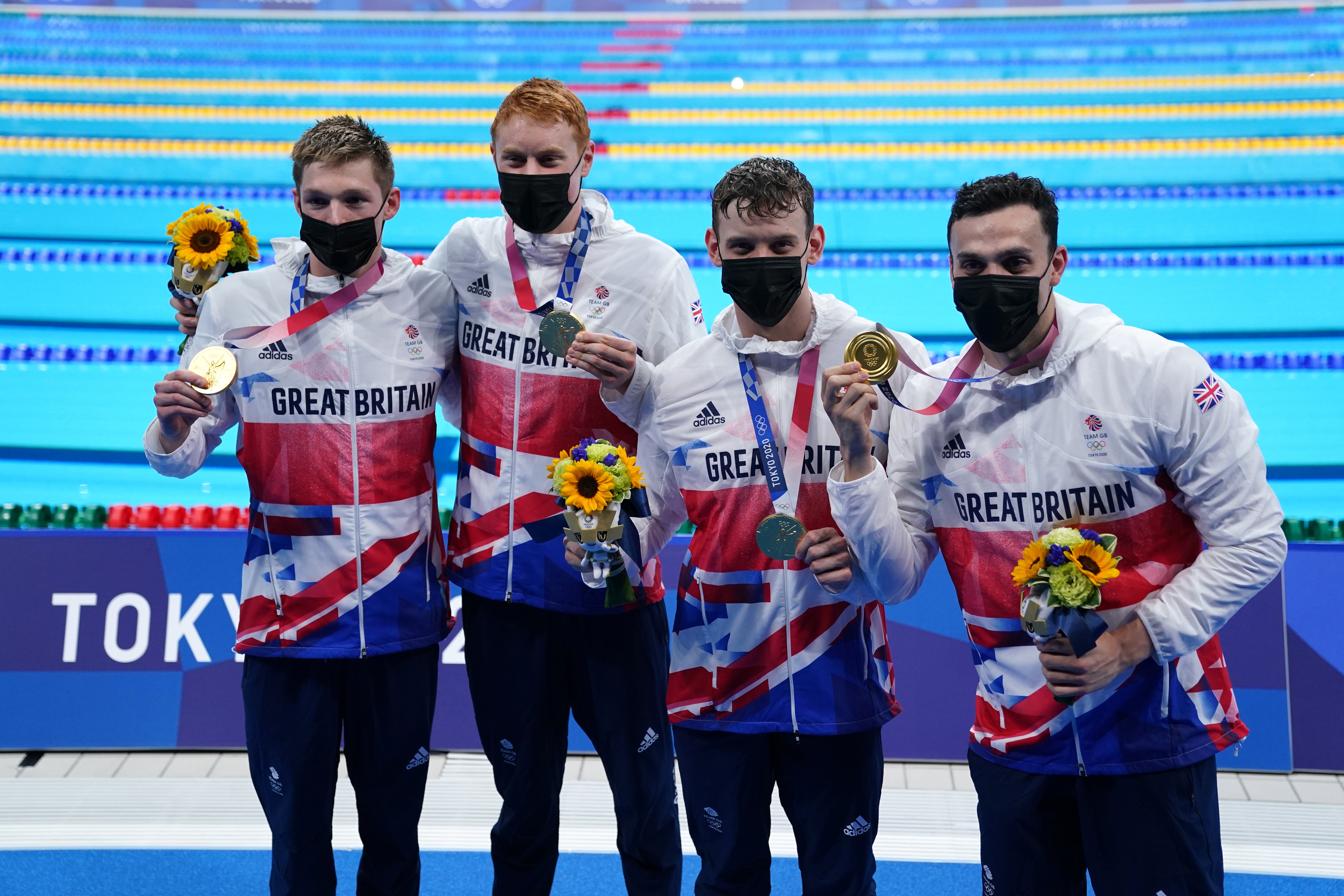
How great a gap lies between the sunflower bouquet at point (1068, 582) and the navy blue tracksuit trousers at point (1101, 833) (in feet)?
0.77

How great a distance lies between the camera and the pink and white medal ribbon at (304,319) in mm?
2525

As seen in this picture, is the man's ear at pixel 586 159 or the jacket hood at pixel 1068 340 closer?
the jacket hood at pixel 1068 340

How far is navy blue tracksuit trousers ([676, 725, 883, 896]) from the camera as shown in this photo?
7.41 feet

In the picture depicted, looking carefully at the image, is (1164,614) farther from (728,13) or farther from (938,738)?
(728,13)

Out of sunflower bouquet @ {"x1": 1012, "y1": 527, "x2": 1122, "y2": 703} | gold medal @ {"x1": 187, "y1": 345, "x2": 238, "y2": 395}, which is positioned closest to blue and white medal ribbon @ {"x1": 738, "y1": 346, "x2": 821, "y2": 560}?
sunflower bouquet @ {"x1": 1012, "y1": 527, "x2": 1122, "y2": 703}

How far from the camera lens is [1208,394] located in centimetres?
192

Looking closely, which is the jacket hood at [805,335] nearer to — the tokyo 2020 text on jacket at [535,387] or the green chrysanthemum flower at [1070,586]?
the tokyo 2020 text on jacket at [535,387]

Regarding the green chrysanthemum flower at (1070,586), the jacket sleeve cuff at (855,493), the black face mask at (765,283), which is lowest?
the green chrysanthemum flower at (1070,586)

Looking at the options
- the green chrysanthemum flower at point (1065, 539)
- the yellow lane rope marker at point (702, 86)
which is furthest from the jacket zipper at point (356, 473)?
the yellow lane rope marker at point (702, 86)

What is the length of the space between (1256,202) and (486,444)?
7442 millimetres

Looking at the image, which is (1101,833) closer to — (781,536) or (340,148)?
(781,536)

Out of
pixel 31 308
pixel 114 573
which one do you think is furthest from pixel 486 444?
pixel 31 308

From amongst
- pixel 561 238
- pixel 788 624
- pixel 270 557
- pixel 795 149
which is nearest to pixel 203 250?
pixel 270 557

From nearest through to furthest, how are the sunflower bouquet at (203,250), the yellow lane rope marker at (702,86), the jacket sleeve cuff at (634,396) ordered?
the jacket sleeve cuff at (634,396), the sunflower bouquet at (203,250), the yellow lane rope marker at (702,86)
